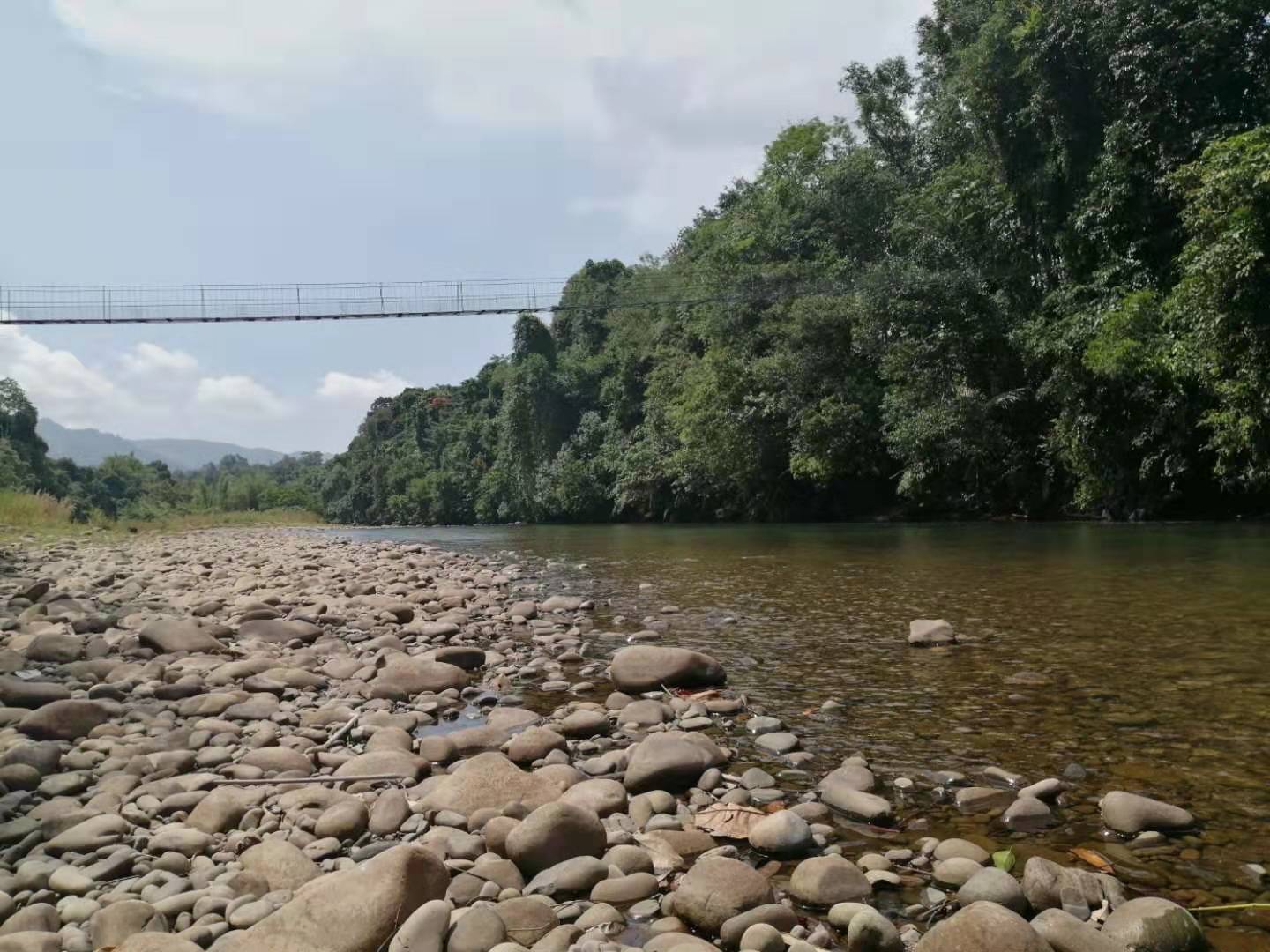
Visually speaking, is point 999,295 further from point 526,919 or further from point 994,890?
point 526,919

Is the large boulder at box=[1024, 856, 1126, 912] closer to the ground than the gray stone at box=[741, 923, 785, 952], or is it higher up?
higher up

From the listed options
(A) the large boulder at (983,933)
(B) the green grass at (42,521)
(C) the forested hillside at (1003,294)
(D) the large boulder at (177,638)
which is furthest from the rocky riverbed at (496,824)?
(B) the green grass at (42,521)

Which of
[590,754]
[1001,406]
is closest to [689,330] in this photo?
[1001,406]

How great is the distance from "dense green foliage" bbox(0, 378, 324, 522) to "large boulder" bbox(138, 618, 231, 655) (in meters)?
23.7

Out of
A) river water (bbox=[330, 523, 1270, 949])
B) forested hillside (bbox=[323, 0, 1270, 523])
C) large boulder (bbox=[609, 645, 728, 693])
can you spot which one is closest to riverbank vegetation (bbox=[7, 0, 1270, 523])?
forested hillside (bbox=[323, 0, 1270, 523])

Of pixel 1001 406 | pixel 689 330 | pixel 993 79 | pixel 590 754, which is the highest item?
pixel 993 79

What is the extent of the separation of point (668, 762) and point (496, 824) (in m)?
0.82

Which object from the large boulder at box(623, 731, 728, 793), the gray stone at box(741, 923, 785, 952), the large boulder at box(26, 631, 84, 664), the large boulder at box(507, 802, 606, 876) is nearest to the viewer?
the gray stone at box(741, 923, 785, 952)

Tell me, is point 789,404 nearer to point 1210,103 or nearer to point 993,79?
point 993,79

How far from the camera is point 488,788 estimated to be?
10.1 ft

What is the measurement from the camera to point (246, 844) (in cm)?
281

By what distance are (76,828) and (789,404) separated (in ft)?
79.9

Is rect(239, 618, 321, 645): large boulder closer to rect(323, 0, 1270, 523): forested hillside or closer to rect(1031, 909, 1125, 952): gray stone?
rect(1031, 909, 1125, 952): gray stone

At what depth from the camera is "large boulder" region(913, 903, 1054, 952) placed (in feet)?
6.31
